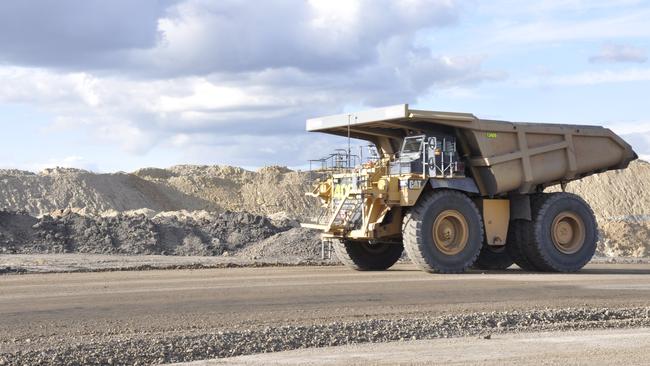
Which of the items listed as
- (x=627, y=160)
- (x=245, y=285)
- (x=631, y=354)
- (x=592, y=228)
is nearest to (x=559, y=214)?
(x=592, y=228)

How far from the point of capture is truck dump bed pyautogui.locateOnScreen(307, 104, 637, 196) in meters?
20.2

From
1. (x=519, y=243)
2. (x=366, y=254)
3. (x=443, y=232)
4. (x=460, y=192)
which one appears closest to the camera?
(x=443, y=232)

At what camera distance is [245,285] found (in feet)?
56.8

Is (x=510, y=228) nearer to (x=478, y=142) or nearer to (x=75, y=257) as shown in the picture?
(x=478, y=142)

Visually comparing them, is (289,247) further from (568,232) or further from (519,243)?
(568,232)

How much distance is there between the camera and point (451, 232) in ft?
65.6

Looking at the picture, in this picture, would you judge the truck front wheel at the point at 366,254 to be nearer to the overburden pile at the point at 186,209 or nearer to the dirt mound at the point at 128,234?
the overburden pile at the point at 186,209

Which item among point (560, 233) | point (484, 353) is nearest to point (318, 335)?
point (484, 353)

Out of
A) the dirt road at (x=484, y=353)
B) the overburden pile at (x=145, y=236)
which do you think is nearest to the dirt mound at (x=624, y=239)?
the overburden pile at (x=145, y=236)

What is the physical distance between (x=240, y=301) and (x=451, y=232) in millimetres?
6380

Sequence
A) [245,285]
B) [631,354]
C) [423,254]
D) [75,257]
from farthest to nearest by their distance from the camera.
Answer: [75,257] → [423,254] → [245,285] → [631,354]

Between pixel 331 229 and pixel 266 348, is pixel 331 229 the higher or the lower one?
the higher one

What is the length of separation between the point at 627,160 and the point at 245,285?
987 centimetres

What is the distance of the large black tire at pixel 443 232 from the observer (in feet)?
63.8
